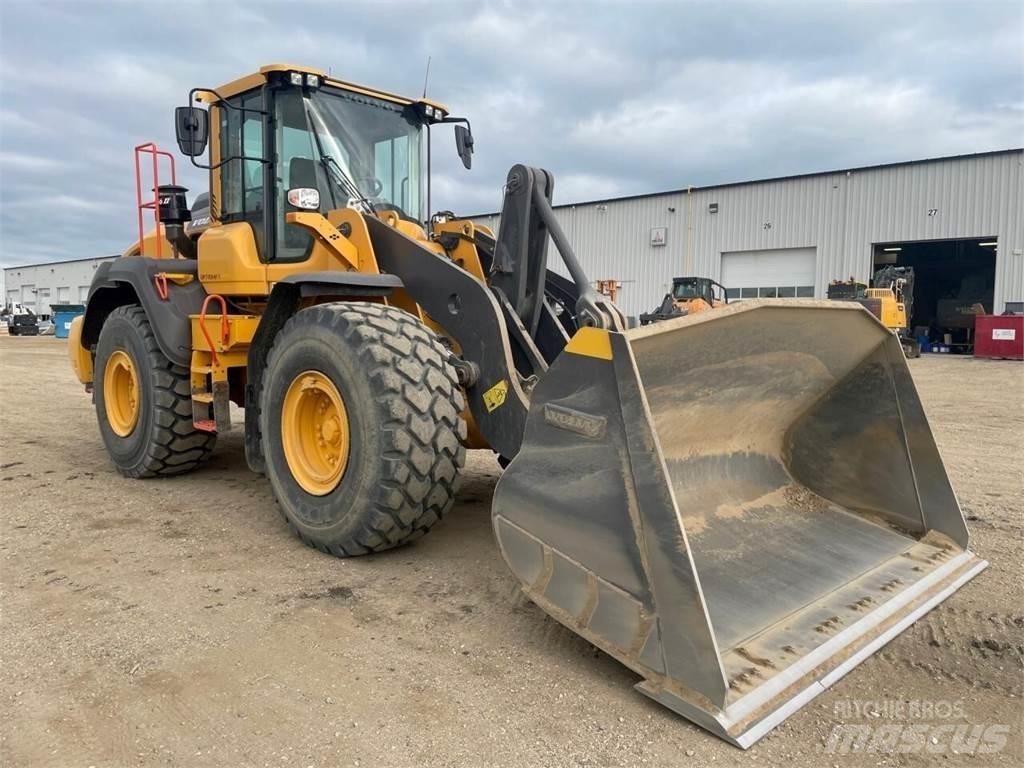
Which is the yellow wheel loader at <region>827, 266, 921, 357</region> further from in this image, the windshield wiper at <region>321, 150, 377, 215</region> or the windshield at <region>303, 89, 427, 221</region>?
the windshield wiper at <region>321, 150, 377, 215</region>

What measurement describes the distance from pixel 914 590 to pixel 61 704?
3.13 metres

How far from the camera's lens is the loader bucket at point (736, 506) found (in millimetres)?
2320

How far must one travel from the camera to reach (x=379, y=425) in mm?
3287

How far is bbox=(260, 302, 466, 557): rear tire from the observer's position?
3.28 metres

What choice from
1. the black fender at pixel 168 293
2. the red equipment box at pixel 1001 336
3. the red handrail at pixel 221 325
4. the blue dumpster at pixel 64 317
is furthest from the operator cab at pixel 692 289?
the blue dumpster at pixel 64 317

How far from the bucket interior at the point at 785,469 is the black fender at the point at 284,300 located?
5.78 ft

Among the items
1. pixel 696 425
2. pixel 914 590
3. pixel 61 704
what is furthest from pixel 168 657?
pixel 914 590

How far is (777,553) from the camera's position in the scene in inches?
124

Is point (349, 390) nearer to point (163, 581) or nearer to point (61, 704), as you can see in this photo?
point (163, 581)

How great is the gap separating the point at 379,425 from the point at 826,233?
25.5 m

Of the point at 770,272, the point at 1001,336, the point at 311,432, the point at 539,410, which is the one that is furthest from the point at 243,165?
the point at 770,272

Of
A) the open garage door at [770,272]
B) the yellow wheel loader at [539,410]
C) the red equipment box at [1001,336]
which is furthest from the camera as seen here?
the open garage door at [770,272]

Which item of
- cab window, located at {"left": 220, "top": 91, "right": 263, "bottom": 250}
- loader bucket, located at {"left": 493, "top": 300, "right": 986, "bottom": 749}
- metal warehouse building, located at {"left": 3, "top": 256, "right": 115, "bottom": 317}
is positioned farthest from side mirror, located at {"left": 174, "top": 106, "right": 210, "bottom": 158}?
metal warehouse building, located at {"left": 3, "top": 256, "right": 115, "bottom": 317}

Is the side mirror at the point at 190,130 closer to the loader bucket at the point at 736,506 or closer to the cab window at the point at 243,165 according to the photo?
the cab window at the point at 243,165
